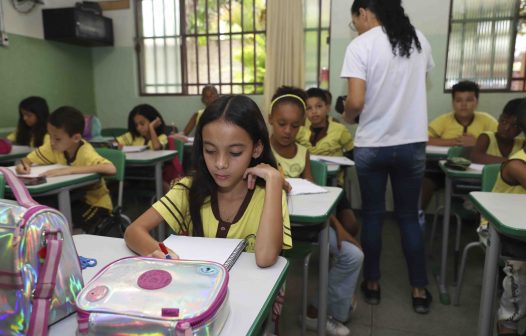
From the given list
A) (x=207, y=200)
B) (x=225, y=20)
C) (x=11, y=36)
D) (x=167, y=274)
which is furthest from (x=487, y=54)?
→ (x=11, y=36)

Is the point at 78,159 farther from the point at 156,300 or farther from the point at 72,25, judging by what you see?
the point at 72,25

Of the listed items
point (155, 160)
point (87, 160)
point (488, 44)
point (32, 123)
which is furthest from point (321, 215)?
point (488, 44)

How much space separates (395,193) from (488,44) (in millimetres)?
2540

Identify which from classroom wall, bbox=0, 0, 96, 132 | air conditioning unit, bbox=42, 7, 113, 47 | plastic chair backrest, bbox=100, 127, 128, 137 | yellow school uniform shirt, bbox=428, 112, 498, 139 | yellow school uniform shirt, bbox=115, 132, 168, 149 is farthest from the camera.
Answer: plastic chair backrest, bbox=100, 127, 128, 137

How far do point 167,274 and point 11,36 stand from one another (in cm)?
431

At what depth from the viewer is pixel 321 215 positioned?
1.43m

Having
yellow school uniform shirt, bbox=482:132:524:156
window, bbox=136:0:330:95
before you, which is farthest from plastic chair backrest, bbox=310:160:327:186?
window, bbox=136:0:330:95

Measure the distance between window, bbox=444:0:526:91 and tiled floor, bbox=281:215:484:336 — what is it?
6.44 feet

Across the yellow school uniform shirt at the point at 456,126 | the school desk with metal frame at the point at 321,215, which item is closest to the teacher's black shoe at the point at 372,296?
the school desk with metal frame at the point at 321,215

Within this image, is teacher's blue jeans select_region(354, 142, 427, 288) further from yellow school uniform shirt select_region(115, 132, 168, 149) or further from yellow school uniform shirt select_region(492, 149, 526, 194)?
yellow school uniform shirt select_region(115, 132, 168, 149)

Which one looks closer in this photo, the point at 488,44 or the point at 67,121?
the point at 67,121

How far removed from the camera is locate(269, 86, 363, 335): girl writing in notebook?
6.02 feet

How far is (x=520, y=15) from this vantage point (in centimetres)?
366

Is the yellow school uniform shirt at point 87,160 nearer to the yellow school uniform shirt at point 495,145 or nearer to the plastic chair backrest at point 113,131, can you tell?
→ the plastic chair backrest at point 113,131
